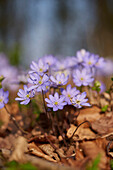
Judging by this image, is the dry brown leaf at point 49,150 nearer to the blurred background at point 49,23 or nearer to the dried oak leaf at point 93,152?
the dried oak leaf at point 93,152

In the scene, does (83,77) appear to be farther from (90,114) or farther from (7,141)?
(7,141)

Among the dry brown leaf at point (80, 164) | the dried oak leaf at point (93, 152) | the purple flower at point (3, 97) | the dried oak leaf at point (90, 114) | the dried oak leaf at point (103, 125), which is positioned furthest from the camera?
the dried oak leaf at point (90, 114)

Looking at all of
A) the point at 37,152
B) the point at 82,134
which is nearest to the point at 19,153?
the point at 37,152

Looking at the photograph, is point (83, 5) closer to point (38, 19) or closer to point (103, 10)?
point (103, 10)

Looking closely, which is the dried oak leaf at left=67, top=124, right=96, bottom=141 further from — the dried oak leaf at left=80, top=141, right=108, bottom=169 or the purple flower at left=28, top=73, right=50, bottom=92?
the purple flower at left=28, top=73, right=50, bottom=92

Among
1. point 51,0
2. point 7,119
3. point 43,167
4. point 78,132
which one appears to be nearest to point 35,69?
point 78,132

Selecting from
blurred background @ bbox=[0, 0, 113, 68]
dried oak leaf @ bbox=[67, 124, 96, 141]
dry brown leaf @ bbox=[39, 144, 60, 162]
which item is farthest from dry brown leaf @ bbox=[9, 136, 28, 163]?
blurred background @ bbox=[0, 0, 113, 68]

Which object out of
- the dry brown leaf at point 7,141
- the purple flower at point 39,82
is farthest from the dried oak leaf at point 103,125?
the dry brown leaf at point 7,141
